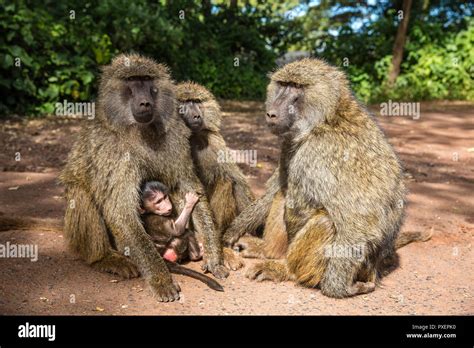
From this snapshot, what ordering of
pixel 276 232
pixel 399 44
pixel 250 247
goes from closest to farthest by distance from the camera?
pixel 276 232, pixel 250 247, pixel 399 44

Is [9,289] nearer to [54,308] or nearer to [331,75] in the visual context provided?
[54,308]

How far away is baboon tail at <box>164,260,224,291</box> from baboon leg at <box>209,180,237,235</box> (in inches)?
31.9

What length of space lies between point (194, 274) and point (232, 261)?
Answer: 1.63 ft

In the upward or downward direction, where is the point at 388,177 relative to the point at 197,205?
upward

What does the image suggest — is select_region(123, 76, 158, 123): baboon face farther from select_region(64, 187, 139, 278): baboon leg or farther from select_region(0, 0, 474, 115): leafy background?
select_region(0, 0, 474, 115): leafy background

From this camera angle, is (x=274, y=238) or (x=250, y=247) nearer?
(x=274, y=238)

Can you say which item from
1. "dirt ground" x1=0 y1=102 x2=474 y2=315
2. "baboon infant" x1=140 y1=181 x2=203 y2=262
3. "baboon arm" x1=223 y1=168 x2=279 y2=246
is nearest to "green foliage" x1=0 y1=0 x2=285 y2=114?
"dirt ground" x1=0 y1=102 x2=474 y2=315

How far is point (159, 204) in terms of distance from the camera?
4562mm

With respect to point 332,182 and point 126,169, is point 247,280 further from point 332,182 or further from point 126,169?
point 126,169

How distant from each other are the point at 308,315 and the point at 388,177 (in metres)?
1.22

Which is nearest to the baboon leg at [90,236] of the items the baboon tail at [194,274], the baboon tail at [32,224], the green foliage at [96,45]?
the baboon tail at [194,274]

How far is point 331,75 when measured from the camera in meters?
4.35

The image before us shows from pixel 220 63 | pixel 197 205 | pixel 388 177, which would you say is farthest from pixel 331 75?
pixel 220 63

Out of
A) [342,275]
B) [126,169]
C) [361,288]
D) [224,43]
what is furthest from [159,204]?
[224,43]
